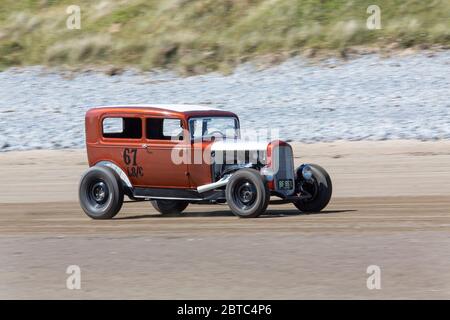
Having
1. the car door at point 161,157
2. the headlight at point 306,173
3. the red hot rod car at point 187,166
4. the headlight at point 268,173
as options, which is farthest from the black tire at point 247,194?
the headlight at point 306,173

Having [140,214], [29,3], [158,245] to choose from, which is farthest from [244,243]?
[29,3]

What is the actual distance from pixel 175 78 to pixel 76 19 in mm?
6270

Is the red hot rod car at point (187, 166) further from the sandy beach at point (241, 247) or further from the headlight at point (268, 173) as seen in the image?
the sandy beach at point (241, 247)

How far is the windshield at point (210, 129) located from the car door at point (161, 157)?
162mm

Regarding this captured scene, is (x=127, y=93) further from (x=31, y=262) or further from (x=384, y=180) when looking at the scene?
(x=31, y=262)

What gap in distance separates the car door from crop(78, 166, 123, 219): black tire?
1.23 ft

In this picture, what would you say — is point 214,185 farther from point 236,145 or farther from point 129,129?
point 129,129

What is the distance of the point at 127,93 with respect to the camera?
101ft

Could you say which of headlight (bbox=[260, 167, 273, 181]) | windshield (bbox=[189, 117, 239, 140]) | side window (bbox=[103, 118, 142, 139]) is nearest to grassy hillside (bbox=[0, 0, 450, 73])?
side window (bbox=[103, 118, 142, 139])

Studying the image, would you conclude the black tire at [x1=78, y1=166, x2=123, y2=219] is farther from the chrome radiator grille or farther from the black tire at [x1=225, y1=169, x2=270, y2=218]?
the chrome radiator grille

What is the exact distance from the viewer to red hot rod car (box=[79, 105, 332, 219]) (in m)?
15.7

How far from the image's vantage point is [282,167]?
51.7 ft

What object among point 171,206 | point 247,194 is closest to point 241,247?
point 247,194

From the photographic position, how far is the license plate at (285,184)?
51.6 ft
